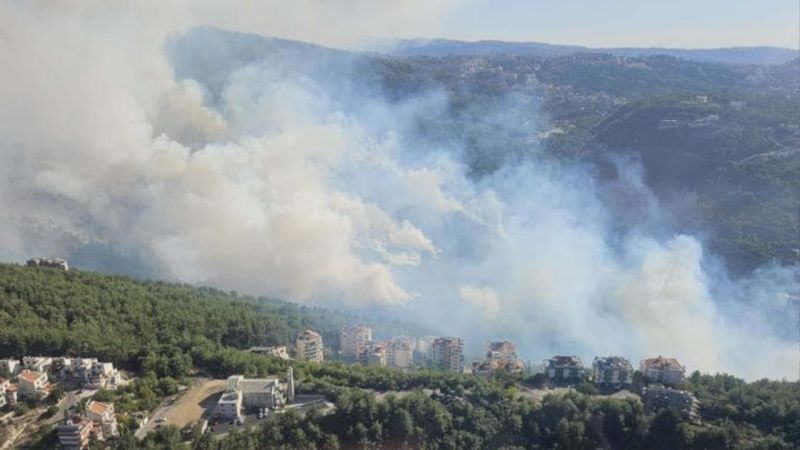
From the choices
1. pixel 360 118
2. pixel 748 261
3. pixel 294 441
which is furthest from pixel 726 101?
pixel 294 441

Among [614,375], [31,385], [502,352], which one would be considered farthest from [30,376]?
[614,375]

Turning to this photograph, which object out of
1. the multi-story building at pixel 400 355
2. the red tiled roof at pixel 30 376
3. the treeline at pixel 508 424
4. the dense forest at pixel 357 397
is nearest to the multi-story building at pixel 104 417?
the dense forest at pixel 357 397

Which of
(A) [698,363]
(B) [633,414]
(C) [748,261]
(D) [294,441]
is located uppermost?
(C) [748,261]

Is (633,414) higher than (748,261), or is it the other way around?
(748,261)

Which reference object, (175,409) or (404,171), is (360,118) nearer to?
(404,171)

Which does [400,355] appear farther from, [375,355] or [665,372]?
[665,372]
